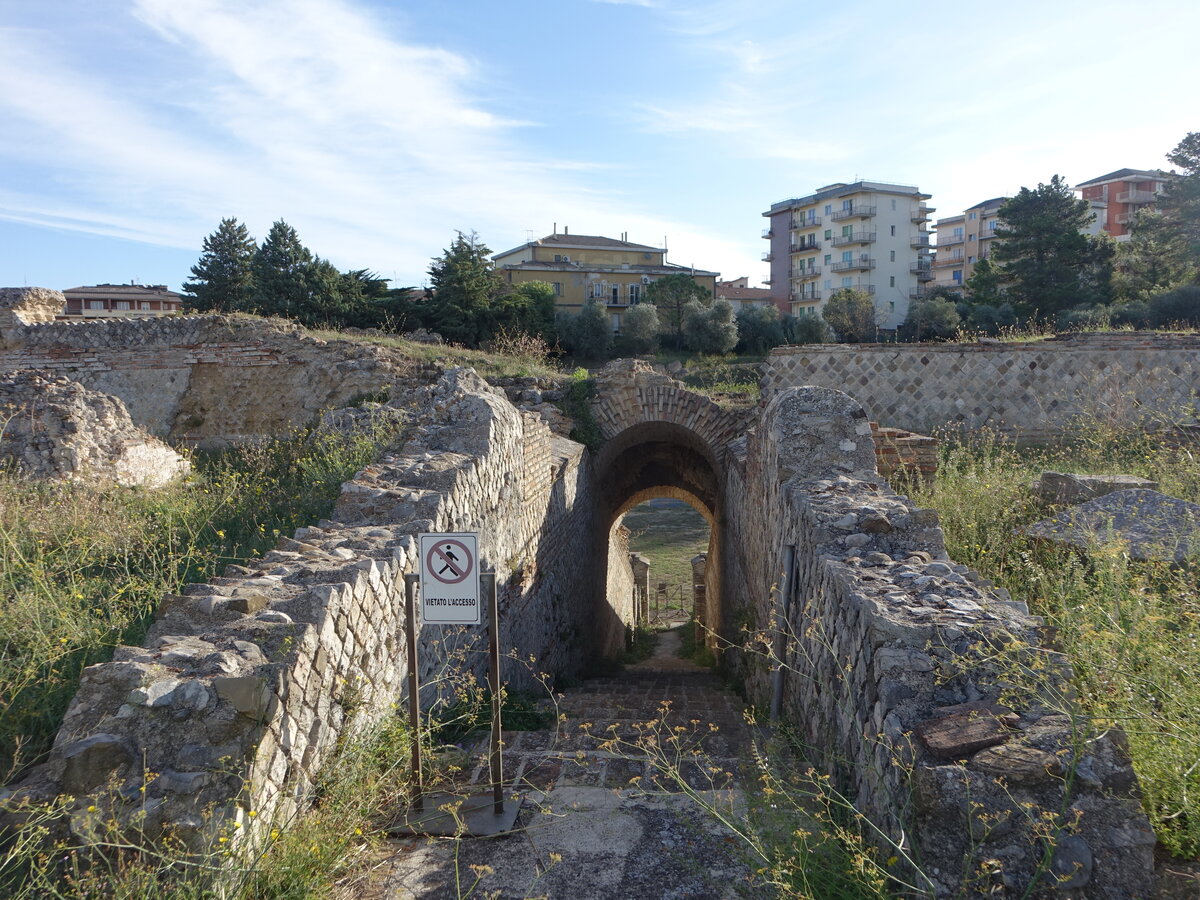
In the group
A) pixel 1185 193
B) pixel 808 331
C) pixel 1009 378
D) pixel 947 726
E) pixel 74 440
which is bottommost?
pixel 947 726

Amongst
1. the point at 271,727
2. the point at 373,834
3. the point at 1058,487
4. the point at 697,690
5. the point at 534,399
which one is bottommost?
the point at 697,690

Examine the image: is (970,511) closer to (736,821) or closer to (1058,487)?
(1058,487)

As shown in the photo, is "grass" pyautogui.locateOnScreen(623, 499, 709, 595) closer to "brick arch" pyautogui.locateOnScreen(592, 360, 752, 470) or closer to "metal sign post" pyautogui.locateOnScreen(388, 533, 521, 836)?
"brick arch" pyautogui.locateOnScreen(592, 360, 752, 470)

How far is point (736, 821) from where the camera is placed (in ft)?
10.4

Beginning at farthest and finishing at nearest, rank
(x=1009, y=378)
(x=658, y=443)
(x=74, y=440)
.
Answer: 1. (x=658, y=443)
2. (x=1009, y=378)
3. (x=74, y=440)

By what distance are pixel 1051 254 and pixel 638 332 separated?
17451 millimetres

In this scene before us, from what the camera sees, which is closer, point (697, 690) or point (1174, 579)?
point (1174, 579)

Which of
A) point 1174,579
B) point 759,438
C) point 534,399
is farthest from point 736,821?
point 534,399

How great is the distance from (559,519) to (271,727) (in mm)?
6828

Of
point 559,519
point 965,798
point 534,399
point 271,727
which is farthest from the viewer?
point 534,399

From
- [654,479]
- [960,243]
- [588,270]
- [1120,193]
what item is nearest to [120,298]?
[588,270]

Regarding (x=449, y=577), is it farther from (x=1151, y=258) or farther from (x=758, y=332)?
(x=1151, y=258)

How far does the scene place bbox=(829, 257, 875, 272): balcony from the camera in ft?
176

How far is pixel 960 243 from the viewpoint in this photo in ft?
215
